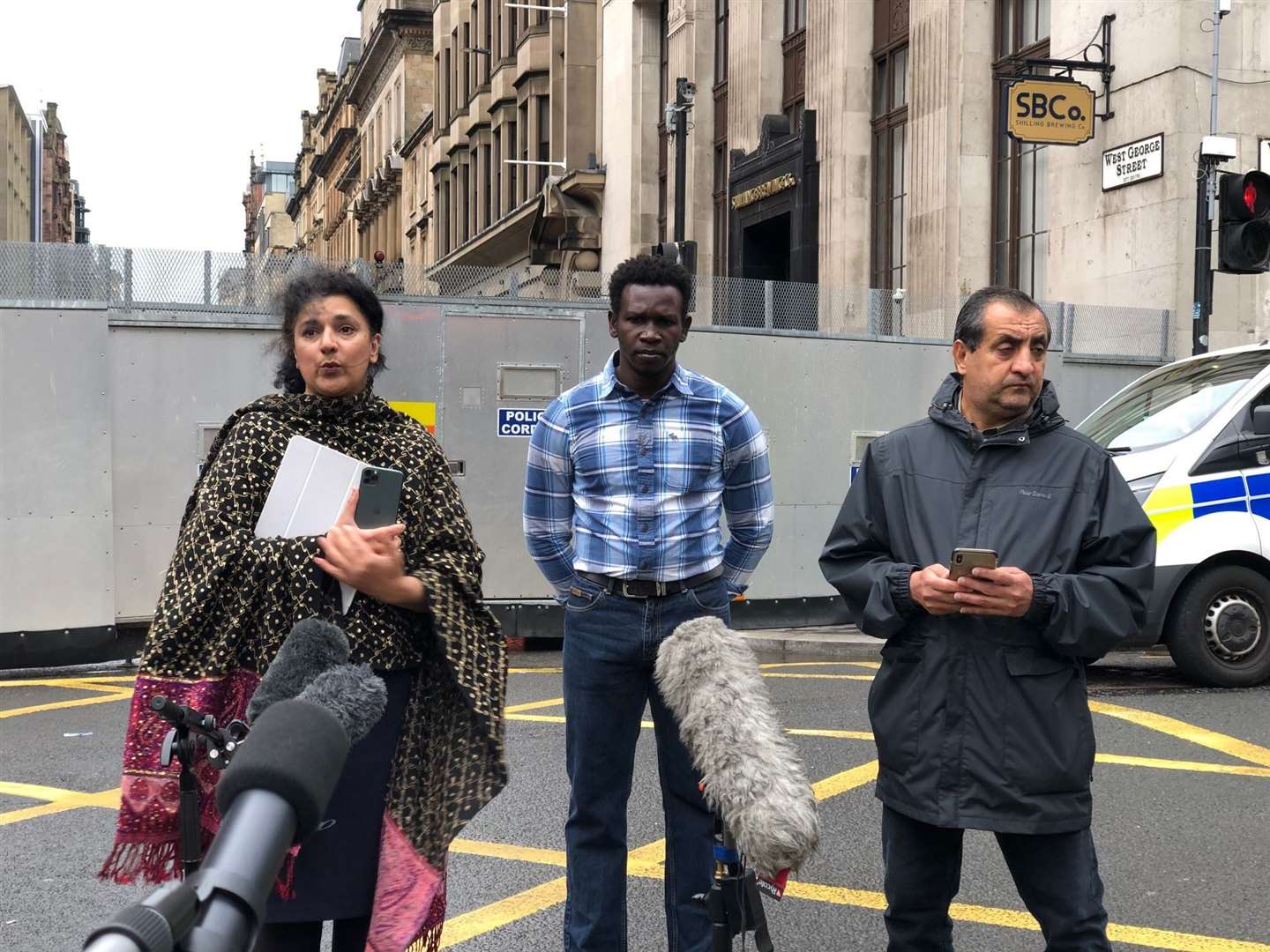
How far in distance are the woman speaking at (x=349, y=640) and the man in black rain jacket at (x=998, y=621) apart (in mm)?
983

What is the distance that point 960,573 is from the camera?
10.5ft

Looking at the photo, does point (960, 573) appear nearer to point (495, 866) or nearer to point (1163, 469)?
point (495, 866)

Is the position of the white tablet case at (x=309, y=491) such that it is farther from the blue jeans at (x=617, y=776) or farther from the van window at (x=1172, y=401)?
the van window at (x=1172, y=401)

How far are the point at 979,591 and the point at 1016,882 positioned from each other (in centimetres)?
70

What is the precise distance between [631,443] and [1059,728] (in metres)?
1.43

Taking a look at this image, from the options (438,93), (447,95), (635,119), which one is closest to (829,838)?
(635,119)

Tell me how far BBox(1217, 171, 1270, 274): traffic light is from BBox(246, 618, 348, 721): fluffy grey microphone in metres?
11.2

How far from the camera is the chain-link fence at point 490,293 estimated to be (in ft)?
35.9

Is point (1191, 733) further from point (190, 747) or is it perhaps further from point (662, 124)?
point (662, 124)

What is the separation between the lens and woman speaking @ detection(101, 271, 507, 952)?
9.96ft

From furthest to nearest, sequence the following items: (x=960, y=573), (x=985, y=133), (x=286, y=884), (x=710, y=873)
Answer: (x=985, y=133) < (x=710, y=873) < (x=960, y=573) < (x=286, y=884)

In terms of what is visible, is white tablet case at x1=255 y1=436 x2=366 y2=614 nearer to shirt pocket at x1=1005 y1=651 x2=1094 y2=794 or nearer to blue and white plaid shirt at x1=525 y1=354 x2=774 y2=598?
blue and white plaid shirt at x1=525 y1=354 x2=774 y2=598

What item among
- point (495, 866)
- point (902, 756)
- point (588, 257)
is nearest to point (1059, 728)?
point (902, 756)

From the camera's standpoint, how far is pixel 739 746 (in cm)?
307
